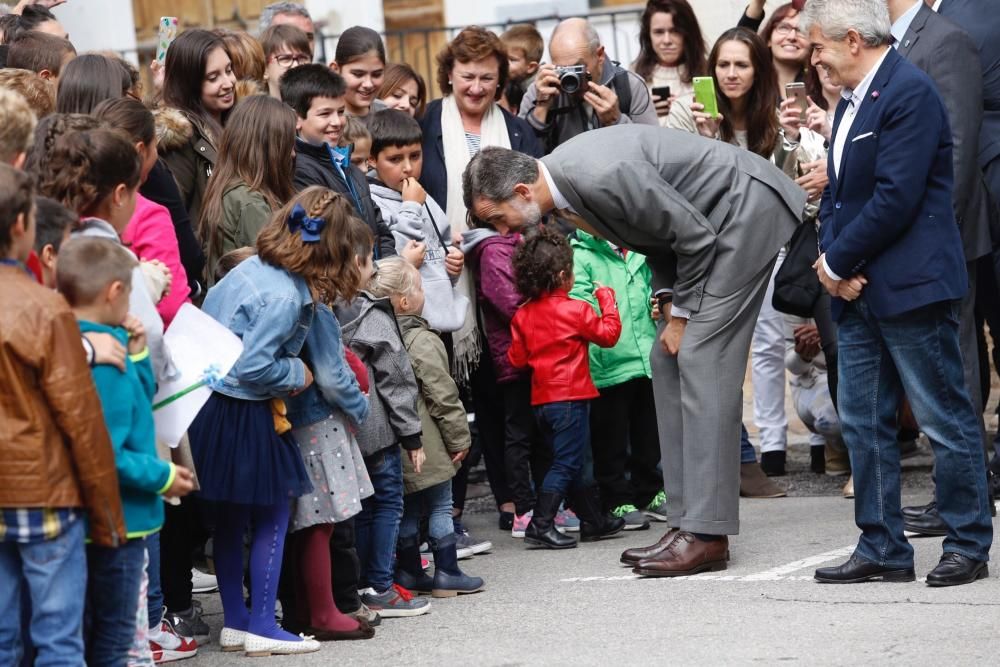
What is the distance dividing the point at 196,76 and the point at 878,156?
2794 millimetres

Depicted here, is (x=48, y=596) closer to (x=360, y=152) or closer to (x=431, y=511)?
(x=431, y=511)

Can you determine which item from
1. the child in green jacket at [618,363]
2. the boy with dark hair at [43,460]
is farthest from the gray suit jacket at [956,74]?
the boy with dark hair at [43,460]

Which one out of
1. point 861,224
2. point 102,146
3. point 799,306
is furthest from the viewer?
point 799,306

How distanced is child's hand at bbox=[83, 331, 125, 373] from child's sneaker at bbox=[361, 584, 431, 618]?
1.83m

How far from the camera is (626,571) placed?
241 inches

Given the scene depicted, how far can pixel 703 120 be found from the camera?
7508mm

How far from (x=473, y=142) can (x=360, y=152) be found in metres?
0.90

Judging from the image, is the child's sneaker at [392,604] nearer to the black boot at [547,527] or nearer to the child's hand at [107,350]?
the black boot at [547,527]

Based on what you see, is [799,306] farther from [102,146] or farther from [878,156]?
[102,146]

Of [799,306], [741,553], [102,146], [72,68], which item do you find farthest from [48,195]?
[799,306]

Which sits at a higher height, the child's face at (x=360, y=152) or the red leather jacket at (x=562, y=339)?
the child's face at (x=360, y=152)

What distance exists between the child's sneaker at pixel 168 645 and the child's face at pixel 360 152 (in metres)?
2.39

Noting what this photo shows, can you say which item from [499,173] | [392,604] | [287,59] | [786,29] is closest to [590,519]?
[392,604]

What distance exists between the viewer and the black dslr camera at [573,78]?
7.54m
